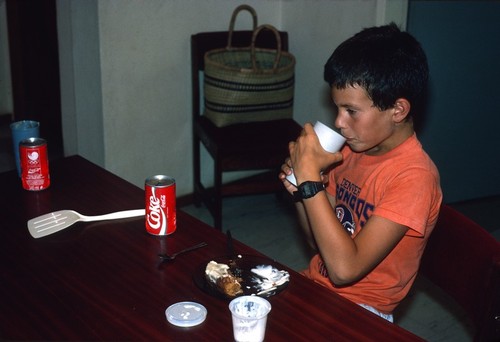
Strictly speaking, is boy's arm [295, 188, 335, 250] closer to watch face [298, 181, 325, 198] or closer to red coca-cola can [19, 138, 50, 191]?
watch face [298, 181, 325, 198]

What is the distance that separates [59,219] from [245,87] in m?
1.52

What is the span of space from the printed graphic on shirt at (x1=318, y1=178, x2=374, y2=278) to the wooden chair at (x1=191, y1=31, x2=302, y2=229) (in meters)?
1.19

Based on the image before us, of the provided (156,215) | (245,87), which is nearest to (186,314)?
(156,215)

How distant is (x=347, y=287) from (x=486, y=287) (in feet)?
1.24

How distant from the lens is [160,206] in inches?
56.2

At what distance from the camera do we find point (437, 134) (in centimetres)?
315

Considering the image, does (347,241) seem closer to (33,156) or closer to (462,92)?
(33,156)

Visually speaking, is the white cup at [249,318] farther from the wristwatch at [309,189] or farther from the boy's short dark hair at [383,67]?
the boy's short dark hair at [383,67]

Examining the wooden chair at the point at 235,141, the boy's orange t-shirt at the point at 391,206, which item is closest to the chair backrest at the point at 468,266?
the boy's orange t-shirt at the point at 391,206

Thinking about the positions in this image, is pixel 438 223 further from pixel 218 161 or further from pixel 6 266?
pixel 218 161

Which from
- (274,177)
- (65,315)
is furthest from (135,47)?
(65,315)

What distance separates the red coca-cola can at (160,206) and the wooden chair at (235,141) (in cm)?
131

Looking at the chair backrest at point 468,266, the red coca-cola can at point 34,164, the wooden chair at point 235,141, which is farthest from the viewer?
the wooden chair at point 235,141

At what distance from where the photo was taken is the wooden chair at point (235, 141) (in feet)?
9.18
